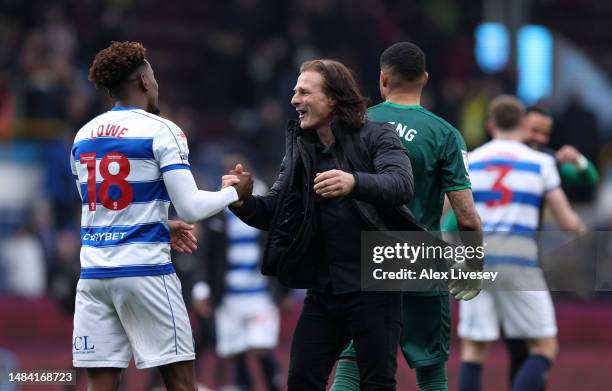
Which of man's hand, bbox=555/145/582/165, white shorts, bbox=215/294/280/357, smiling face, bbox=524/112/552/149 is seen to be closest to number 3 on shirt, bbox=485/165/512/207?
man's hand, bbox=555/145/582/165

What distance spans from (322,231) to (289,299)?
19.9 feet

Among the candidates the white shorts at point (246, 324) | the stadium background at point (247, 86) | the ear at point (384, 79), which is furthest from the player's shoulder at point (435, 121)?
the stadium background at point (247, 86)

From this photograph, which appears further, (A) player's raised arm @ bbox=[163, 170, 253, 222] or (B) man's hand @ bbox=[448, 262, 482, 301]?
(B) man's hand @ bbox=[448, 262, 482, 301]

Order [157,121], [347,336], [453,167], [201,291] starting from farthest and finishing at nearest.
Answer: [201,291] < [453,167] < [347,336] < [157,121]

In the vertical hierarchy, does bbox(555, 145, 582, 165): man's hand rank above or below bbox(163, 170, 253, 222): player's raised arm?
above

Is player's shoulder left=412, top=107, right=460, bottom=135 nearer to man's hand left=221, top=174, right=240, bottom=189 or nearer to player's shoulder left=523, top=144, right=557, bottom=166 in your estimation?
man's hand left=221, top=174, right=240, bottom=189

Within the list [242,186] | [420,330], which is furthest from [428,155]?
[242,186]

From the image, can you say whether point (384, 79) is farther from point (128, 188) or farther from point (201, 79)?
point (201, 79)

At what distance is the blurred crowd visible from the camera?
17.5 meters

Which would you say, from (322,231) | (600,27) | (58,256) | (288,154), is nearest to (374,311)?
(322,231)

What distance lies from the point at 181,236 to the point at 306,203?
747 mm

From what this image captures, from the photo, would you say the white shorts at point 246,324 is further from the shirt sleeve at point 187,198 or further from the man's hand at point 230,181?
the shirt sleeve at point 187,198

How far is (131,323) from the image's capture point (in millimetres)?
6914

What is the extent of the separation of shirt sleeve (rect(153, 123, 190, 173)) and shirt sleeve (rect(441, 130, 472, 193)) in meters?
1.44
